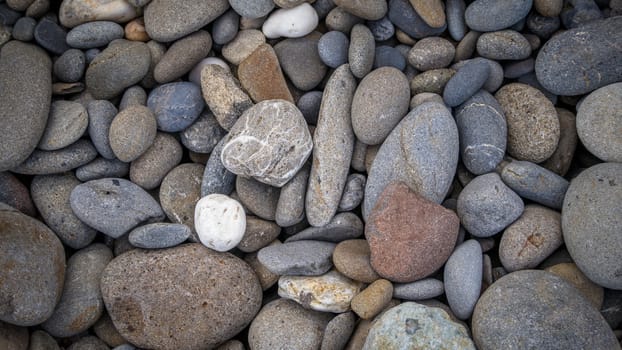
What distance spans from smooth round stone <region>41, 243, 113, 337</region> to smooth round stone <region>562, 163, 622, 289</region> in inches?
93.5

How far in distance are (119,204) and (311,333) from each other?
1214 millimetres

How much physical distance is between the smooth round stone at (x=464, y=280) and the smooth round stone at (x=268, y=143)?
0.93 metres

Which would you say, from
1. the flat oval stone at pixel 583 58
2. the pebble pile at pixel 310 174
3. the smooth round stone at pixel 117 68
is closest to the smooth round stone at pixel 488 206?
the pebble pile at pixel 310 174

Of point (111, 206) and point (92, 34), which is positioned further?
point (92, 34)

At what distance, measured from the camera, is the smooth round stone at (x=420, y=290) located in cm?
254

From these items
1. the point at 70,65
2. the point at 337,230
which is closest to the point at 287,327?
the point at 337,230

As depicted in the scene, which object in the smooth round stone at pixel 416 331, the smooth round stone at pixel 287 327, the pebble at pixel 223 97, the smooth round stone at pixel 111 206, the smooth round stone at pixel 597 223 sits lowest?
the smooth round stone at pixel 287 327

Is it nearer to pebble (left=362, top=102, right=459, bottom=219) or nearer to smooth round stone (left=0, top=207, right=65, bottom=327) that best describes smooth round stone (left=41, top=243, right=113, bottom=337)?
smooth round stone (left=0, top=207, right=65, bottom=327)

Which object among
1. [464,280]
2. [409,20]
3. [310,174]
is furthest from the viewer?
[409,20]

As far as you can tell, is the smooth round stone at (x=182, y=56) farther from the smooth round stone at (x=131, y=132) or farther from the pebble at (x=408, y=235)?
the pebble at (x=408, y=235)

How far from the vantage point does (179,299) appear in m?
2.62

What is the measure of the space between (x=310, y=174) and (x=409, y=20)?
1.03 m

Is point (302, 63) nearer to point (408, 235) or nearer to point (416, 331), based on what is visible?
point (408, 235)

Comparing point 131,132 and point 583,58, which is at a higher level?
point 583,58
